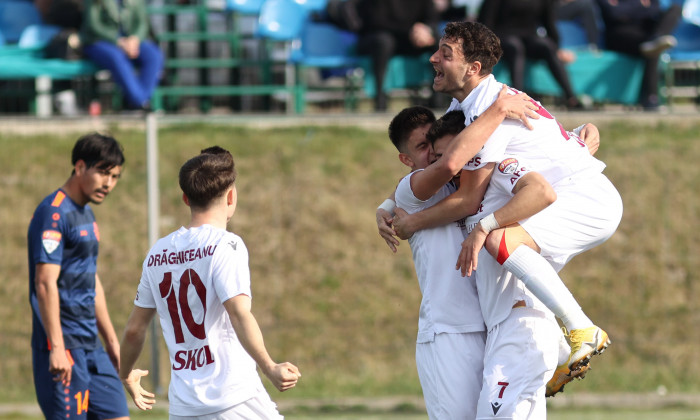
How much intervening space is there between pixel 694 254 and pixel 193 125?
6444mm

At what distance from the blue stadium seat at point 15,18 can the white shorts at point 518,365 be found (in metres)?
11.7

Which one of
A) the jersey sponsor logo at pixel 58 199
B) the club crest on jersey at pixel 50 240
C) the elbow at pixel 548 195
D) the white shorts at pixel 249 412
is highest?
the elbow at pixel 548 195

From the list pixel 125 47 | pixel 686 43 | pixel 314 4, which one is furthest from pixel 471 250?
pixel 686 43

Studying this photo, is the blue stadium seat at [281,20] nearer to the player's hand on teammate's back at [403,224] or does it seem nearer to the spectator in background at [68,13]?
the spectator in background at [68,13]

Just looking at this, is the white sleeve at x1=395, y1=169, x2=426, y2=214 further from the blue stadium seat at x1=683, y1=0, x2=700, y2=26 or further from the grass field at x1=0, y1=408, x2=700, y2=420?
the blue stadium seat at x1=683, y1=0, x2=700, y2=26

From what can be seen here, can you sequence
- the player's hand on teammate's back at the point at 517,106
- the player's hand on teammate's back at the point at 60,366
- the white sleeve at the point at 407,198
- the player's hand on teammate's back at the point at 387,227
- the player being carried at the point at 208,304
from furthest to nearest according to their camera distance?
the player's hand on teammate's back at the point at 60,366, the player's hand on teammate's back at the point at 387,227, the white sleeve at the point at 407,198, the player's hand on teammate's back at the point at 517,106, the player being carried at the point at 208,304

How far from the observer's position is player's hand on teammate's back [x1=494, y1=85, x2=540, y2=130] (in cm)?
476

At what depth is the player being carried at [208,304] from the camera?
4.35m

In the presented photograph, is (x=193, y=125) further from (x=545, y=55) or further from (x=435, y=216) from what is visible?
(x=435, y=216)

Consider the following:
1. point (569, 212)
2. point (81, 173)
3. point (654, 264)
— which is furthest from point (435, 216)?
point (654, 264)

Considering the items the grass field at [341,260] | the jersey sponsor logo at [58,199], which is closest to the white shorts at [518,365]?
the jersey sponsor logo at [58,199]

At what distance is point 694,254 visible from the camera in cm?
1163

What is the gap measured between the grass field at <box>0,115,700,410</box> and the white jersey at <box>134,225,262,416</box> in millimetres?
5633

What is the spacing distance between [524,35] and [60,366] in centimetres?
918
